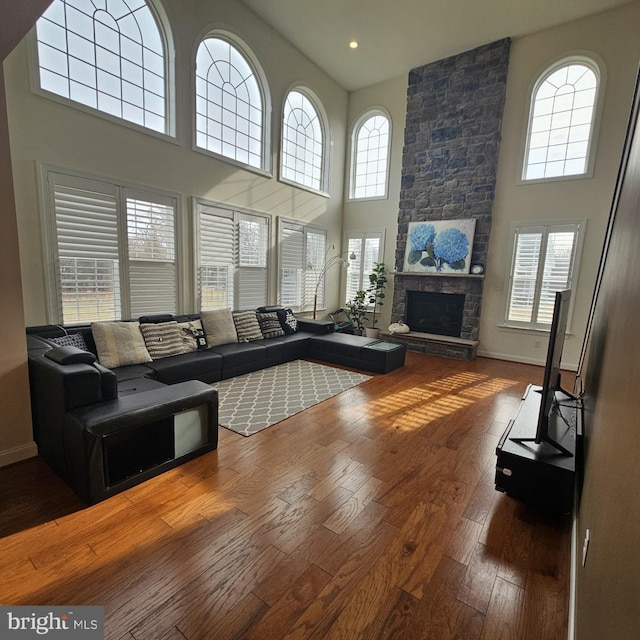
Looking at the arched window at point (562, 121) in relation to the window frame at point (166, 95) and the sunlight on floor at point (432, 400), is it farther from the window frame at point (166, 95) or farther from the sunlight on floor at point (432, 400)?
the window frame at point (166, 95)

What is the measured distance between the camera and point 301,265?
21.4ft

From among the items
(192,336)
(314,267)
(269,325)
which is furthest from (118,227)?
(314,267)

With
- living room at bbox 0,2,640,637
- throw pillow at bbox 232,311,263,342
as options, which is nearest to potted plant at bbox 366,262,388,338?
living room at bbox 0,2,640,637

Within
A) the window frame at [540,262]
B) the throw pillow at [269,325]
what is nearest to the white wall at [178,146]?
the throw pillow at [269,325]

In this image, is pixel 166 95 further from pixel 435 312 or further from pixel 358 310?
pixel 435 312

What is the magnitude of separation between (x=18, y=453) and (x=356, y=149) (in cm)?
731

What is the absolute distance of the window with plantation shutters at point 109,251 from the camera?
345 centimetres

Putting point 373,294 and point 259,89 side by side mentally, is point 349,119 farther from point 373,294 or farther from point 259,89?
point 373,294

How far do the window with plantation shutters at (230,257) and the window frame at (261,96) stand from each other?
710mm

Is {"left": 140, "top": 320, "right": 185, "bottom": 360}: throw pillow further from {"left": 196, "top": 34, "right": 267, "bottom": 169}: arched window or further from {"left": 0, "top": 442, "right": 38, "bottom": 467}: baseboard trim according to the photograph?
{"left": 196, "top": 34, "right": 267, "bottom": 169}: arched window

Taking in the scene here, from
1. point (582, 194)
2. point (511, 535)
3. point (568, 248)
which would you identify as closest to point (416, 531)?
point (511, 535)

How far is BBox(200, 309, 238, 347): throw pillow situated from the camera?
4432mm

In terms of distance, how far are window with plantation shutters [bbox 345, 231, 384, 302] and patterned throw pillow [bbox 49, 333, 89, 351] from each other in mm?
5076

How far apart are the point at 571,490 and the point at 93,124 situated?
16.9ft
